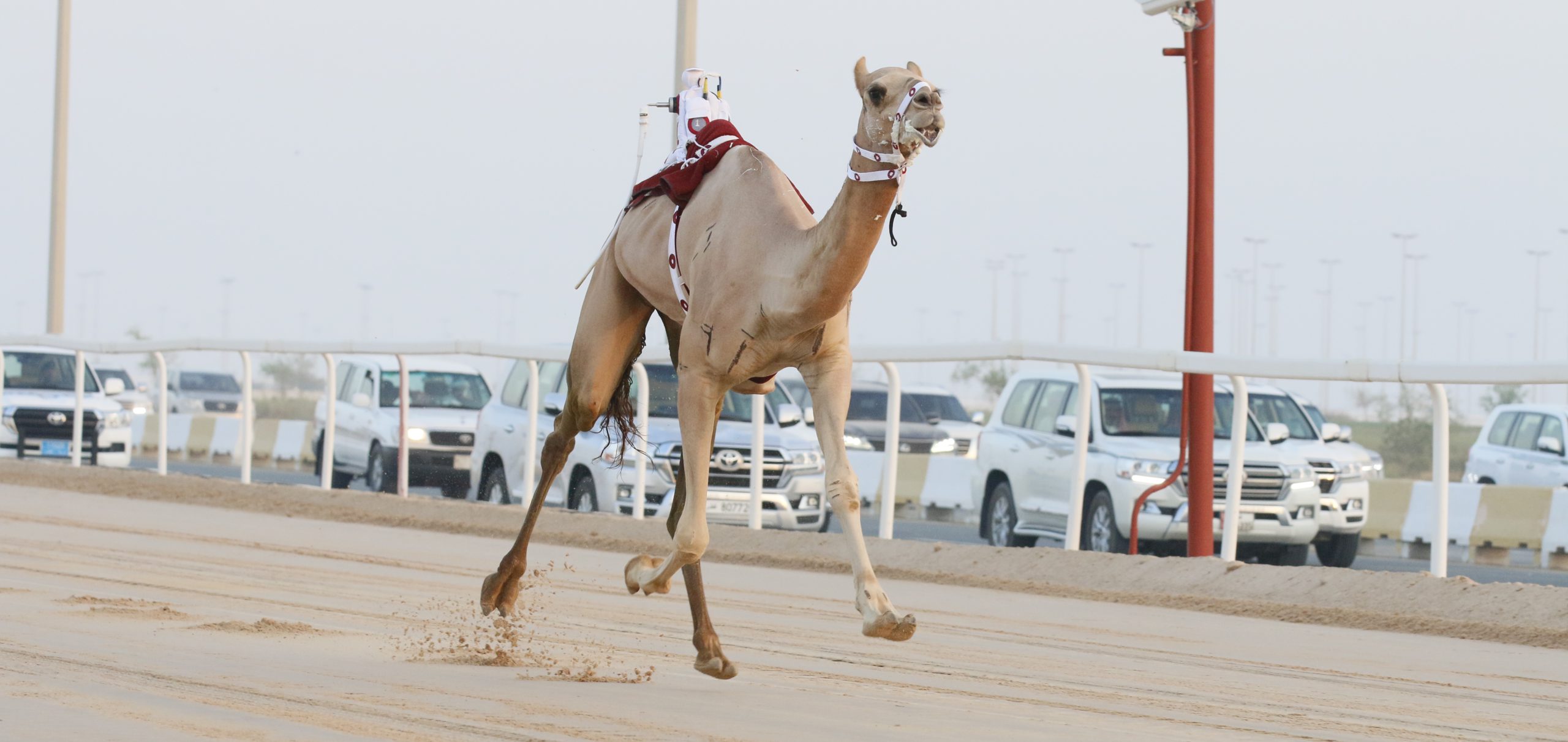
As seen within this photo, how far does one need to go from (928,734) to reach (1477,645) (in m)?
4.46

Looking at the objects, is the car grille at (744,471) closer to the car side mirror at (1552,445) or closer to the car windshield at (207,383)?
the car side mirror at (1552,445)

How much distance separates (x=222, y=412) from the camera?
64188 mm

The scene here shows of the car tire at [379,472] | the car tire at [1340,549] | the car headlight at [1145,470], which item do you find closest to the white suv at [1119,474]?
the car headlight at [1145,470]

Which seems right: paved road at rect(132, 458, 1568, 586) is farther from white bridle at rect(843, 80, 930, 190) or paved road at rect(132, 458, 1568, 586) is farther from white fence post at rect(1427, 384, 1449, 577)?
white bridle at rect(843, 80, 930, 190)

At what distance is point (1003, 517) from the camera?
18.6 meters

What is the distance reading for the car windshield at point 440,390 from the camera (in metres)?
24.0

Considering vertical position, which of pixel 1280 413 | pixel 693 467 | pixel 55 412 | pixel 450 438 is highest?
pixel 1280 413

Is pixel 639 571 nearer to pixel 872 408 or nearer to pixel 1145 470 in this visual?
pixel 1145 470

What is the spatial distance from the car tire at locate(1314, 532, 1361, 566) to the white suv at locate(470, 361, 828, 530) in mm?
4527

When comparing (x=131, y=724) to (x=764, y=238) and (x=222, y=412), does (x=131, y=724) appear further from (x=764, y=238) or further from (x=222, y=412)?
(x=222, y=412)

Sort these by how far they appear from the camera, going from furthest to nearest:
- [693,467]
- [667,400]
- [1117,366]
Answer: [667,400] < [1117,366] < [693,467]

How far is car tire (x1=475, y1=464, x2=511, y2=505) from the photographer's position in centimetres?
1975

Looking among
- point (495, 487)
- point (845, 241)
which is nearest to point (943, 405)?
point (495, 487)

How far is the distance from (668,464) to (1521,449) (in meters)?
12.4
